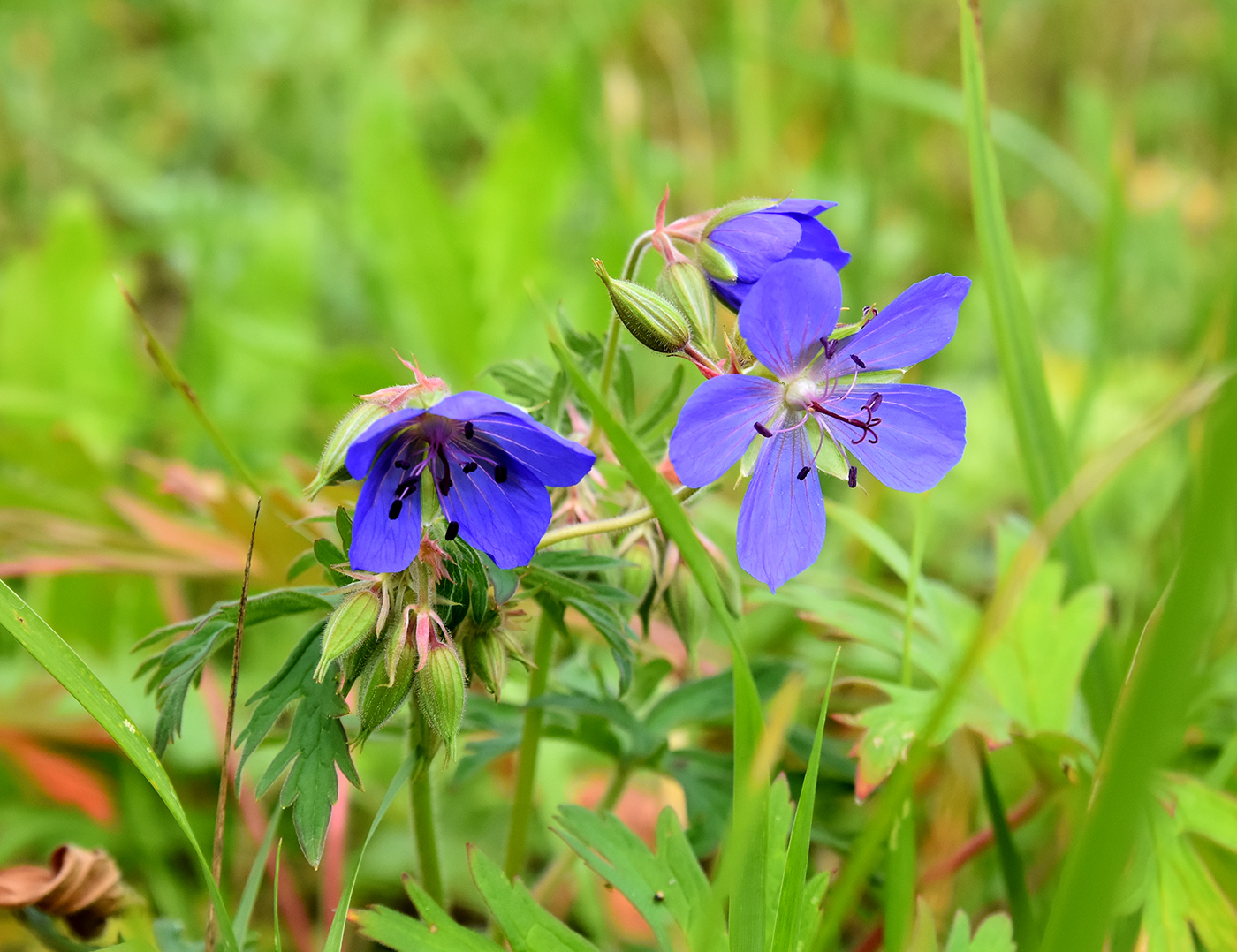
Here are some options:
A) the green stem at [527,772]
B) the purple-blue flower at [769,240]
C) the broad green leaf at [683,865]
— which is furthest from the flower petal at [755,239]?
the broad green leaf at [683,865]

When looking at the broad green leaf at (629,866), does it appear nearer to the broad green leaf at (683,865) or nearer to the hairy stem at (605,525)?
the broad green leaf at (683,865)

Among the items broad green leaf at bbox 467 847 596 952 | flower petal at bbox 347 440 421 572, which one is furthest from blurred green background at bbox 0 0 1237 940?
flower petal at bbox 347 440 421 572

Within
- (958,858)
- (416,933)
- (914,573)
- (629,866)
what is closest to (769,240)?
(914,573)

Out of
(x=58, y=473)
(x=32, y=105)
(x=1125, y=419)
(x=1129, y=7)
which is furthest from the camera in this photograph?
(x=1129, y=7)

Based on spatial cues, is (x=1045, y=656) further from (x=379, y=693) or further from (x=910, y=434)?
(x=379, y=693)

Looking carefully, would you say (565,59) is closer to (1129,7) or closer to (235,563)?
(235,563)

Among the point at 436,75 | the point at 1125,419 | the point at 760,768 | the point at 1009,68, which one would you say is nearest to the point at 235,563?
the point at 760,768

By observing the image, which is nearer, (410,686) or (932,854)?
(410,686)
